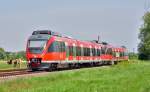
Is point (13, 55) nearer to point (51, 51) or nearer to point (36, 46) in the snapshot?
point (51, 51)

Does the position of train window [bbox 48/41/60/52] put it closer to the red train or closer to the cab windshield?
the red train

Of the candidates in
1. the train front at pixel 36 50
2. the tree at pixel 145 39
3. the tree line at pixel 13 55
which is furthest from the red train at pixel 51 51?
the tree at pixel 145 39

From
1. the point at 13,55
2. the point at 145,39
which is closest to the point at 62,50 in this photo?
the point at 145,39

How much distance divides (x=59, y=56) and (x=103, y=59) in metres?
28.0

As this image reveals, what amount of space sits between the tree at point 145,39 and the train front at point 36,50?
77098 millimetres

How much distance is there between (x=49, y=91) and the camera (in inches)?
793

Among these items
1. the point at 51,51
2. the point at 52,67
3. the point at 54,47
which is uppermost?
the point at 54,47

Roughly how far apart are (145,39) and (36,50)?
3459 inches

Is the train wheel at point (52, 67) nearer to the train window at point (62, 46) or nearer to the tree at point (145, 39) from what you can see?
the train window at point (62, 46)

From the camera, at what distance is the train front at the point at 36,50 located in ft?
127

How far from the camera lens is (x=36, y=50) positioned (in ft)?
128

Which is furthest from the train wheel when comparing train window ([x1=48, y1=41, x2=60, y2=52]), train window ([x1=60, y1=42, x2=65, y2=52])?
Result: train window ([x1=60, y1=42, x2=65, y2=52])

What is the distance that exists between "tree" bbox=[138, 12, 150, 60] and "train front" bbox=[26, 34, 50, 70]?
77098mm

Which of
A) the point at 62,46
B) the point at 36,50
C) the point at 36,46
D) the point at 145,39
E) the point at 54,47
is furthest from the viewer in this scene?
the point at 145,39
